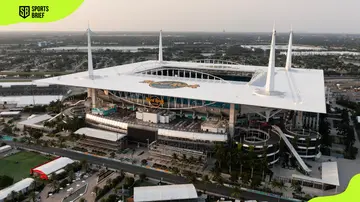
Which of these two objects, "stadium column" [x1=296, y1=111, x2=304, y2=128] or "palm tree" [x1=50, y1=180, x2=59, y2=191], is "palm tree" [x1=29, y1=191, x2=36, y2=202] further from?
"stadium column" [x1=296, y1=111, x2=304, y2=128]

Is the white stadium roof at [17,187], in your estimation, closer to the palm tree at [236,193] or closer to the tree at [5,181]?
the tree at [5,181]

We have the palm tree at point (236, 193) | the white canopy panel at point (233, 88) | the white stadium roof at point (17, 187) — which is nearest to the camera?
the palm tree at point (236, 193)

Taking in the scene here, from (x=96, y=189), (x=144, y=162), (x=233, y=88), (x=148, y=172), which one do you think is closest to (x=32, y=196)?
(x=96, y=189)

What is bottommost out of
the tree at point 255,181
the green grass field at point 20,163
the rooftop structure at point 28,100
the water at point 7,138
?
the green grass field at point 20,163

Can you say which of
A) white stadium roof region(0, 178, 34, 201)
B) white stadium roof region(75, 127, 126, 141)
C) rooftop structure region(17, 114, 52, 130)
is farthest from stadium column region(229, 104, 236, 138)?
rooftop structure region(17, 114, 52, 130)

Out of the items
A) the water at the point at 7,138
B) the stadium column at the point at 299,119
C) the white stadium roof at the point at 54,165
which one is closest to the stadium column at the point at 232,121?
the stadium column at the point at 299,119
